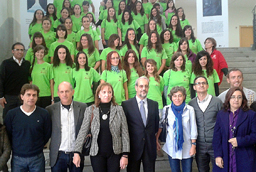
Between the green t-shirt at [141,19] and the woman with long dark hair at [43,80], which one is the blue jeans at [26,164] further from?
the green t-shirt at [141,19]

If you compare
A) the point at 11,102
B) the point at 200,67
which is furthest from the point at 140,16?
the point at 11,102

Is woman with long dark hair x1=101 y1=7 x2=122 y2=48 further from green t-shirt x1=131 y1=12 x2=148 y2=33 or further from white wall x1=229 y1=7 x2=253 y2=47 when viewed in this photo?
white wall x1=229 y1=7 x2=253 y2=47

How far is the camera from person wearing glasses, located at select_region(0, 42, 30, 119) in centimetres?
429

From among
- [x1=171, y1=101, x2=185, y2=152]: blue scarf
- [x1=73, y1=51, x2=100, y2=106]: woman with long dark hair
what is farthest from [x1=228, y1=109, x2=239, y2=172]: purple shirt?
[x1=73, y1=51, x2=100, y2=106]: woman with long dark hair

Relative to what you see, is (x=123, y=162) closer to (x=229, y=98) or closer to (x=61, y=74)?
(x=229, y=98)

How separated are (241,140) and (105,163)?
4.82 ft

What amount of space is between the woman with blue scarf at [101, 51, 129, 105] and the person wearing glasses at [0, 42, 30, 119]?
57.5 inches

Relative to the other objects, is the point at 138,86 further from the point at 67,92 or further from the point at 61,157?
the point at 61,157

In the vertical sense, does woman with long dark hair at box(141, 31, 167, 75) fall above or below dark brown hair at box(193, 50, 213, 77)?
above

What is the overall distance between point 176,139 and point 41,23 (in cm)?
505

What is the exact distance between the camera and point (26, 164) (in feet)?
9.20

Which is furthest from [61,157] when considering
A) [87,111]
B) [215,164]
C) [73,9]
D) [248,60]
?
[248,60]

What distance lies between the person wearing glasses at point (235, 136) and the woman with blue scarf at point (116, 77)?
1.73 metres

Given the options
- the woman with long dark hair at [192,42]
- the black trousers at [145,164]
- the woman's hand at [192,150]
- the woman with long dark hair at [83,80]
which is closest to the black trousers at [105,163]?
the black trousers at [145,164]
